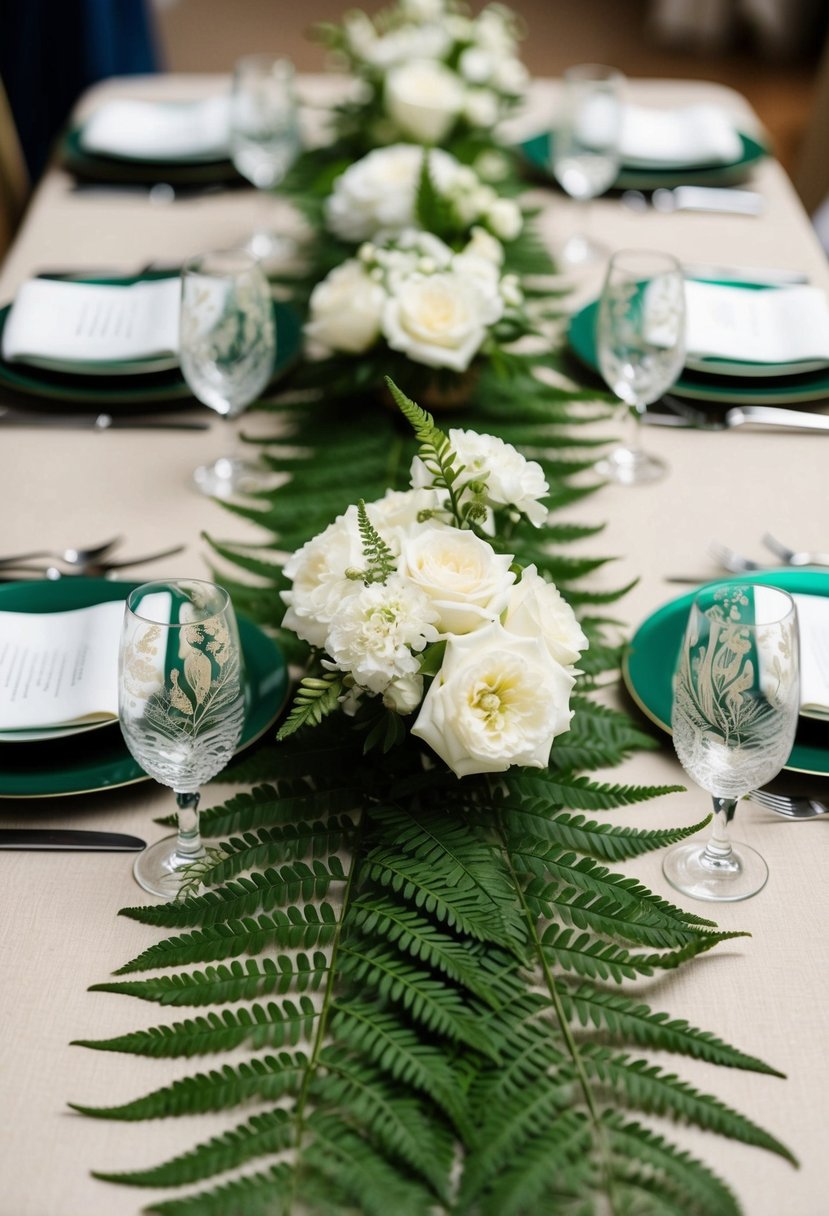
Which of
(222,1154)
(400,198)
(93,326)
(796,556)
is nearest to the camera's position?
(222,1154)

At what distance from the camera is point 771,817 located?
0.97 m

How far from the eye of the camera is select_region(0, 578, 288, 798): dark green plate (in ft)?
3.13

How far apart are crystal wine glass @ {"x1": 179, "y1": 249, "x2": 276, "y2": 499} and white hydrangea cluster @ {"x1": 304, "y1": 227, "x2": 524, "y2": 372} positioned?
0.09 meters

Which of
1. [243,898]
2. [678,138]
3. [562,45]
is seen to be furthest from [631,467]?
[562,45]

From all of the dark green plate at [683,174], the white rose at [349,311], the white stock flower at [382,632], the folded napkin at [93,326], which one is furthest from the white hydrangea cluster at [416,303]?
the dark green plate at [683,174]

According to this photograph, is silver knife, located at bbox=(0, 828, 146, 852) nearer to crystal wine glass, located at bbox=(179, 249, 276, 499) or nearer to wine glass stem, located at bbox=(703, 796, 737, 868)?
wine glass stem, located at bbox=(703, 796, 737, 868)

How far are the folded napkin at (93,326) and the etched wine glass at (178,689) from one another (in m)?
0.72

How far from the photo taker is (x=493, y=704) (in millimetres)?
856

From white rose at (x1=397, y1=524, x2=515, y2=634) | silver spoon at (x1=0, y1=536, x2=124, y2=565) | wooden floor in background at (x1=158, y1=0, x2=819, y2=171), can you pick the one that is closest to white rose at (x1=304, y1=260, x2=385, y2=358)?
silver spoon at (x1=0, y1=536, x2=124, y2=565)

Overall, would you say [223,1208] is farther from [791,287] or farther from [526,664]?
[791,287]

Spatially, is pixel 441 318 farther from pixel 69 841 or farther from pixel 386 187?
pixel 69 841

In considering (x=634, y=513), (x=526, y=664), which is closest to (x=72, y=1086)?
(x=526, y=664)

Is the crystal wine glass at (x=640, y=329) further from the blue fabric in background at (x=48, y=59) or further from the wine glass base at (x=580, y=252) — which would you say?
the blue fabric in background at (x=48, y=59)

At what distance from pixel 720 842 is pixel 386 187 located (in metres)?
1.08
